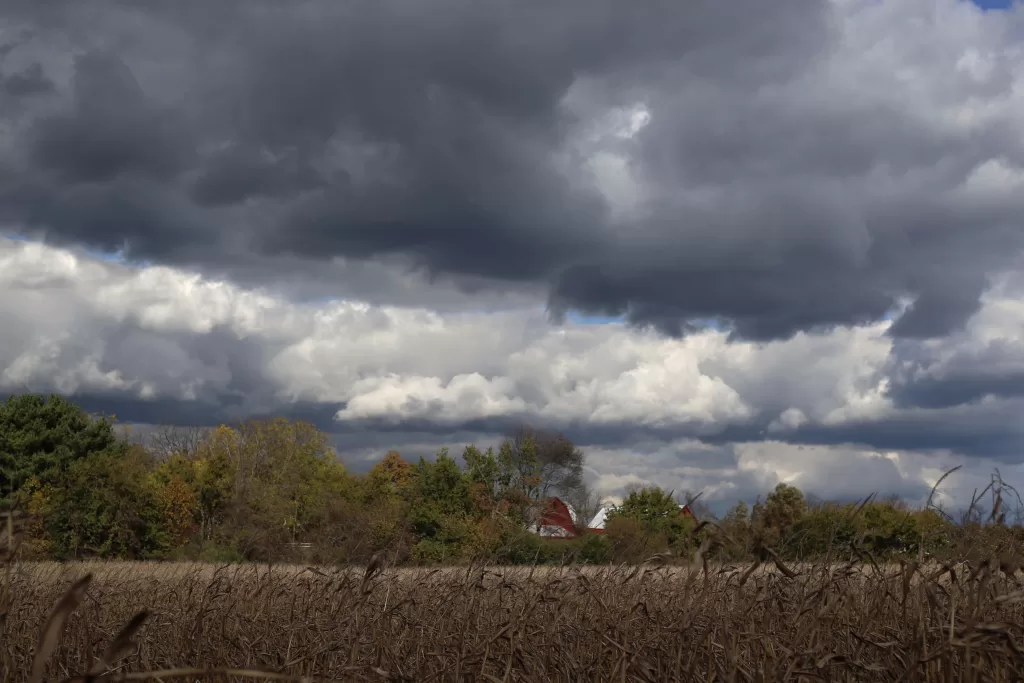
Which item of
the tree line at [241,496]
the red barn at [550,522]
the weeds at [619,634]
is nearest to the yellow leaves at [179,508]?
the tree line at [241,496]

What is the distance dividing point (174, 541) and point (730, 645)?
61.5 meters

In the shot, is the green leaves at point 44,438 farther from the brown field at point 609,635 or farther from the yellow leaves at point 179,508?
the brown field at point 609,635

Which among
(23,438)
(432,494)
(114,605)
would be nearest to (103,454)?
(23,438)

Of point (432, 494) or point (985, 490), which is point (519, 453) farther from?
point (985, 490)

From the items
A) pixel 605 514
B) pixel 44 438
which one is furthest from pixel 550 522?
pixel 44 438

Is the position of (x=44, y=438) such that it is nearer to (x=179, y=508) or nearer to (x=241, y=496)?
(x=179, y=508)

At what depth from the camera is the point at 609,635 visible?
5.54 meters

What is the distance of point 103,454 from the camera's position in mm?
62469

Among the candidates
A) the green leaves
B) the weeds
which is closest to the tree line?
the green leaves

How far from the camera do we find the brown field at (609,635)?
377 centimetres

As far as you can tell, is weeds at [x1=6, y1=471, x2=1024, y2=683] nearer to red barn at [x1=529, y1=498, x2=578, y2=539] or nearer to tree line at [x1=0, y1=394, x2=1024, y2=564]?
red barn at [x1=529, y1=498, x2=578, y2=539]

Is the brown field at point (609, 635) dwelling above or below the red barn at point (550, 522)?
above

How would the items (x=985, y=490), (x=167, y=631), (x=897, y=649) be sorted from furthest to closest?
(x=167, y=631)
(x=985, y=490)
(x=897, y=649)

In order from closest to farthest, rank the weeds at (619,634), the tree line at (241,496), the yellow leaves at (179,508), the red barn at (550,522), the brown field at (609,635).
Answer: the weeds at (619,634), the brown field at (609,635), the red barn at (550,522), the tree line at (241,496), the yellow leaves at (179,508)
